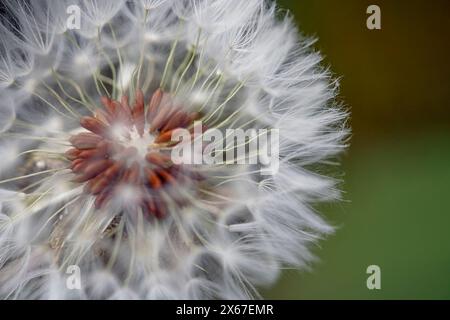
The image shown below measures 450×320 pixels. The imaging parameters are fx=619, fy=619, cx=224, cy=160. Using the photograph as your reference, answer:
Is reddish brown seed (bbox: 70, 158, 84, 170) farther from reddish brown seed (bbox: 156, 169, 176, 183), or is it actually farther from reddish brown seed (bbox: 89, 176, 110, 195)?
reddish brown seed (bbox: 156, 169, 176, 183)

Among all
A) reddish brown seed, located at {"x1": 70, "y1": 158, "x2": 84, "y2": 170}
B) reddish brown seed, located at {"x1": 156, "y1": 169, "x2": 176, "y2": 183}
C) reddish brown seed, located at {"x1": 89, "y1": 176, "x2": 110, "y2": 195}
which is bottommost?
reddish brown seed, located at {"x1": 89, "y1": 176, "x2": 110, "y2": 195}

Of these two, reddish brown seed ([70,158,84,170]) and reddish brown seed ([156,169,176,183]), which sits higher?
reddish brown seed ([70,158,84,170])

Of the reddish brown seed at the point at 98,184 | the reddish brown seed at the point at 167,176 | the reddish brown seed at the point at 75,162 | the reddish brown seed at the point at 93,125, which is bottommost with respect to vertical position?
the reddish brown seed at the point at 98,184

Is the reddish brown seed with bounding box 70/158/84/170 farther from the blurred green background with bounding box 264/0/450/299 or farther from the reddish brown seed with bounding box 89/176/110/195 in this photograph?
the blurred green background with bounding box 264/0/450/299

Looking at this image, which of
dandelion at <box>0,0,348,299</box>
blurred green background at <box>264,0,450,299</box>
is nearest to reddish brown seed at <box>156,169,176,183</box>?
dandelion at <box>0,0,348,299</box>

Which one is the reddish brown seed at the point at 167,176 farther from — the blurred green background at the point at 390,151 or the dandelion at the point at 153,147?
the blurred green background at the point at 390,151

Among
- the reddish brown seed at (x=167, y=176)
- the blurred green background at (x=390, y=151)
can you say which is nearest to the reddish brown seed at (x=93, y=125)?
the reddish brown seed at (x=167, y=176)

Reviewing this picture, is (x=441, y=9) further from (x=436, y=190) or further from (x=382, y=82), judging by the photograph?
(x=436, y=190)

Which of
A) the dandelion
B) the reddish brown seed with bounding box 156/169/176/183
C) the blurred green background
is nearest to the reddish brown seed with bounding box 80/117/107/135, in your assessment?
the dandelion
